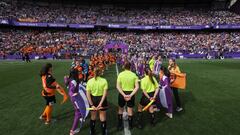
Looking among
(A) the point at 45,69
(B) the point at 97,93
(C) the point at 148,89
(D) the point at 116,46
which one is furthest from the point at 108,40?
(B) the point at 97,93

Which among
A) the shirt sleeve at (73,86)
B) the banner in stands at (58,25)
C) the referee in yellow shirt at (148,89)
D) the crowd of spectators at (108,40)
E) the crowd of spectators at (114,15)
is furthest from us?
the crowd of spectators at (114,15)

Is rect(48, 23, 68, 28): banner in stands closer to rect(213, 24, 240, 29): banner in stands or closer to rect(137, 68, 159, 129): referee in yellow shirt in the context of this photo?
rect(213, 24, 240, 29): banner in stands

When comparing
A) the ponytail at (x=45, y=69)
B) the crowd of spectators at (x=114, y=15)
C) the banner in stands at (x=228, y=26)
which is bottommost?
the ponytail at (x=45, y=69)

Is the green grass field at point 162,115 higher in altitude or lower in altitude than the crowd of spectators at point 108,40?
lower

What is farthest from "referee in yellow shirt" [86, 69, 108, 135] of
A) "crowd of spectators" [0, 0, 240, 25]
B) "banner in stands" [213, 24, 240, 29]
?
"banner in stands" [213, 24, 240, 29]

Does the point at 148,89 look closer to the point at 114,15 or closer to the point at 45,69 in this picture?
the point at 45,69

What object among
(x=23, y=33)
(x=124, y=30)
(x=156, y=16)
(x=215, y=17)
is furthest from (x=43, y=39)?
(x=215, y=17)

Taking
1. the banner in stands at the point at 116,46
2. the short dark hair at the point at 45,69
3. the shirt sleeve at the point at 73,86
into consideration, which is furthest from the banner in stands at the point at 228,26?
the shirt sleeve at the point at 73,86

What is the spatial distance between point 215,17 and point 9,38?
49.6m

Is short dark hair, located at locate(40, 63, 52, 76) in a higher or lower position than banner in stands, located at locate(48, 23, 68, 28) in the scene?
lower

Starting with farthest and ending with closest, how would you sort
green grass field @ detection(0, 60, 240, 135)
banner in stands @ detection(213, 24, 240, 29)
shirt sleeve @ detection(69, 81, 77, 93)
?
banner in stands @ detection(213, 24, 240, 29) < green grass field @ detection(0, 60, 240, 135) < shirt sleeve @ detection(69, 81, 77, 93)

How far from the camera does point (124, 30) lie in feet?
221

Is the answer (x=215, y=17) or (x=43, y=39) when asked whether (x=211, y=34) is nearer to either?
(x=215, y=17)

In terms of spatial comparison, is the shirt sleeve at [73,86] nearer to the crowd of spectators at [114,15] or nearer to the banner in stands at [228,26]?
the crowd of spectators at [114,15]
